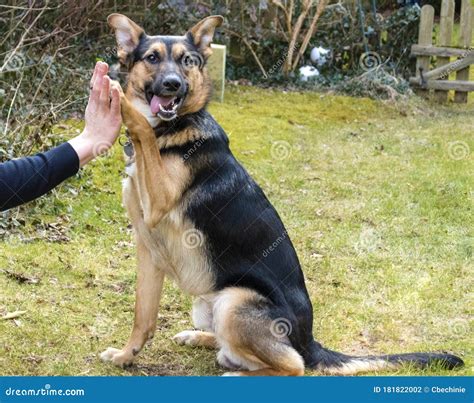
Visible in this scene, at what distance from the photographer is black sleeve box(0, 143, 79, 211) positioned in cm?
324

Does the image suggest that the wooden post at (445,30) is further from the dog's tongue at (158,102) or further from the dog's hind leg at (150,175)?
the dog's hind leg at (150,175)

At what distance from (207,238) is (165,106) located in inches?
28.8

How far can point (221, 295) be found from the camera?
412 cm

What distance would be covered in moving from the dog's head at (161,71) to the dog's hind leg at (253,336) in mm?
1030

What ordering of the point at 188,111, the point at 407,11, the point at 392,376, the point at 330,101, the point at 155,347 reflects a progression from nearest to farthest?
1. the point at 392,376
2. the point at 188,111
3. the point at 155,347
4. the point at 330,101
5. the point at 407,11

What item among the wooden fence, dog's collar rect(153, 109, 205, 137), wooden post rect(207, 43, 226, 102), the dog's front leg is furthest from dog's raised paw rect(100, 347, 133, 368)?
the wooden fence

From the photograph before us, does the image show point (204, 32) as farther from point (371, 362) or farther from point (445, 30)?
point (445, 30)

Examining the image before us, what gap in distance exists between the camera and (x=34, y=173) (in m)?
3.25

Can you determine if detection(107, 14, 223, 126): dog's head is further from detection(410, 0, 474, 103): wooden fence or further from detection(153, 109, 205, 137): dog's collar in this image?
detection(410, 0, 474, 103): wooden fence

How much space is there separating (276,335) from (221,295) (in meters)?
0.35

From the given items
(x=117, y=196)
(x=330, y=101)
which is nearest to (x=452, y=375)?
(x=117, y=196)

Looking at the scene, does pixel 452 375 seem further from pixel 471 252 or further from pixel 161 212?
pixel 471 252

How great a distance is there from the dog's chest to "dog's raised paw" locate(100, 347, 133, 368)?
1.69ft

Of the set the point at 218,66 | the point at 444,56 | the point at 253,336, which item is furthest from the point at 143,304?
the point at 444,56
